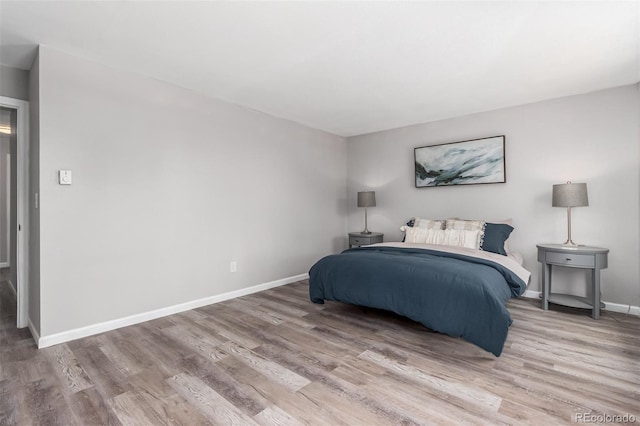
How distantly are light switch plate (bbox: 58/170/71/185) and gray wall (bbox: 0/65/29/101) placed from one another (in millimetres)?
886

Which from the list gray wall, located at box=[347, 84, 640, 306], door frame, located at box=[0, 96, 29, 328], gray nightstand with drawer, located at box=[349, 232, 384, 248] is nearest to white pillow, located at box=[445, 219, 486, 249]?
gray wall, located at box=[347, 84, 640, 306]

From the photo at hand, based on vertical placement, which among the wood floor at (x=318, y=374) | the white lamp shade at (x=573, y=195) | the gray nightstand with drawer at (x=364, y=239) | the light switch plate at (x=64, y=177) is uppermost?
the light switch plate at (x=64, y=177)

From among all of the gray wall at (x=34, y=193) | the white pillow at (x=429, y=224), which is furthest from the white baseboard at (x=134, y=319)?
the white pillow at (x=429, y=224)

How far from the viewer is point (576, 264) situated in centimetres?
307

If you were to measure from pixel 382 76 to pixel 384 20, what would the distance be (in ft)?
2.92

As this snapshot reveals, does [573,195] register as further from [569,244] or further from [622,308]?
[622,308]

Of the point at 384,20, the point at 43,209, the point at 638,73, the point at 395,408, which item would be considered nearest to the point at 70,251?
the point at 43,209

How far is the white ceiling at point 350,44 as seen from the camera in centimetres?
201

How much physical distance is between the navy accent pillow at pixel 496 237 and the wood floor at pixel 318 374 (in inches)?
32.0

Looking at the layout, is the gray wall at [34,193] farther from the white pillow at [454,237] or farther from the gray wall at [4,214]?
the white pillow at [454,237]

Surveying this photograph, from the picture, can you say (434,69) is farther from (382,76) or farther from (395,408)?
(395,408)

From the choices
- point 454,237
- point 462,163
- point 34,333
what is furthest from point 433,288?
point 34,333

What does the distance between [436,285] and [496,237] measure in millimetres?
1505

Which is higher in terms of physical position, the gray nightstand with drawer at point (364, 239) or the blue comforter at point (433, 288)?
the gray nightstand with drawer at point (364, 239)
